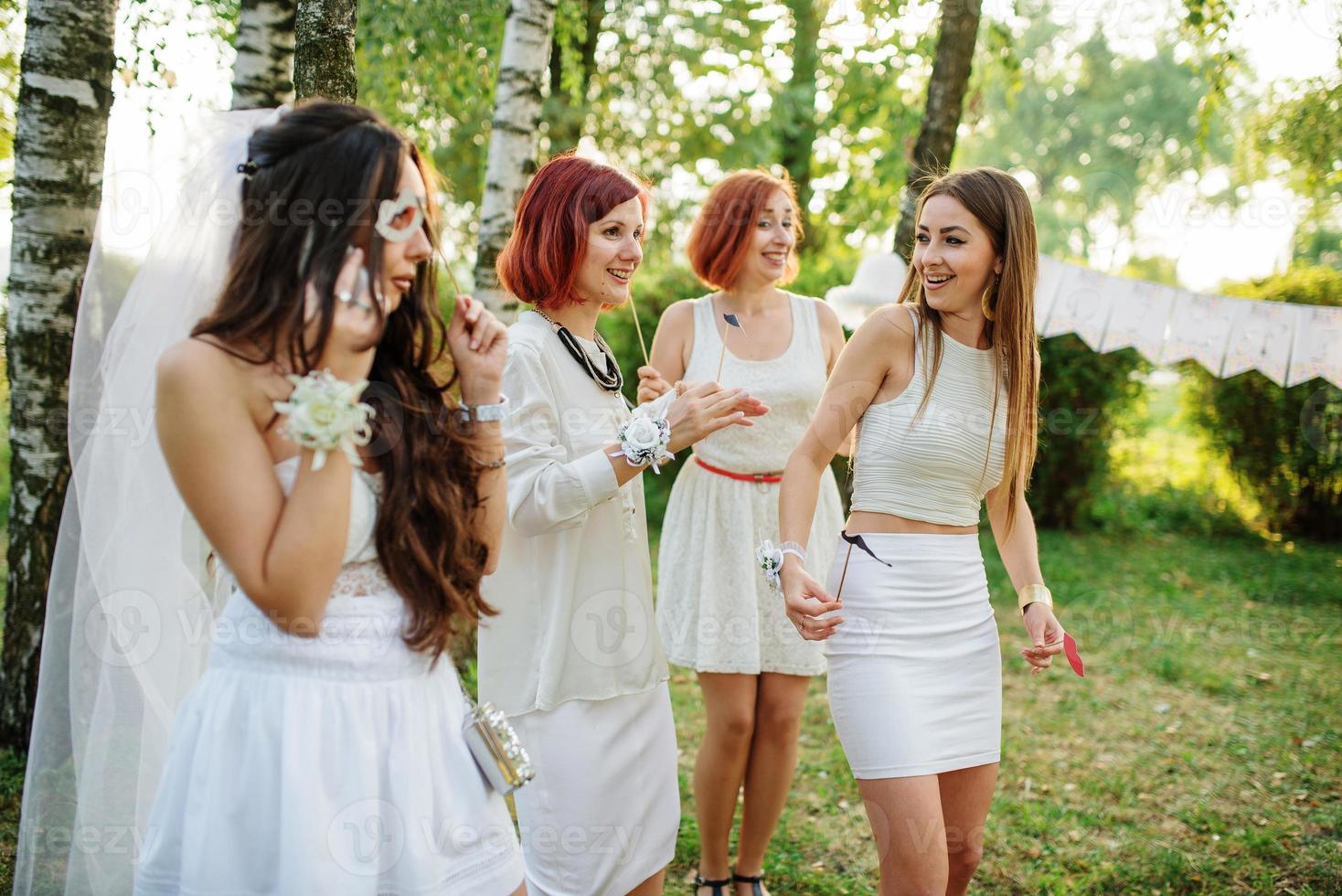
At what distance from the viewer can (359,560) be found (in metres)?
1.77

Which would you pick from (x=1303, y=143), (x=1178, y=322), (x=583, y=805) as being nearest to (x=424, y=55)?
(x=1178, y=322)

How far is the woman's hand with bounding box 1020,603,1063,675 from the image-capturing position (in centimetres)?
252

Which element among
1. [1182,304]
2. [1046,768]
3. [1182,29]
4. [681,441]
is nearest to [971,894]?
[1046,768]

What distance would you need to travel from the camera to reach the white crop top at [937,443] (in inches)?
98.7

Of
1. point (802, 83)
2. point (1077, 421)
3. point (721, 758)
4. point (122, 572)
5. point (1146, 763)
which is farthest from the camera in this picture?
point (802, 83)

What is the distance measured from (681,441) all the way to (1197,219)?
234 inches

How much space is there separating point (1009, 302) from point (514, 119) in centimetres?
253

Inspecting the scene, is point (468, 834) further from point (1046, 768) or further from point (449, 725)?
point (1046, 768)

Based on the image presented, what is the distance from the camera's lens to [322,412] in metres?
1.54

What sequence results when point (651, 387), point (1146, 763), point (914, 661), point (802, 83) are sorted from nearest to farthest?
point (914, 661)
point (651, 387)
point (1146, 763)
point (802, 83)

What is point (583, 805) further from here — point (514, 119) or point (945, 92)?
point (945, 92)

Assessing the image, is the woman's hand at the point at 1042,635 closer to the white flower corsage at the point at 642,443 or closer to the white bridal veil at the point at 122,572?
the white flower corsage at the point at 642,443

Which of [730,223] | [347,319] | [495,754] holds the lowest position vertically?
[495,754]

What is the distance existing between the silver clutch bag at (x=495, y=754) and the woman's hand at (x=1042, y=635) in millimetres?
1302
